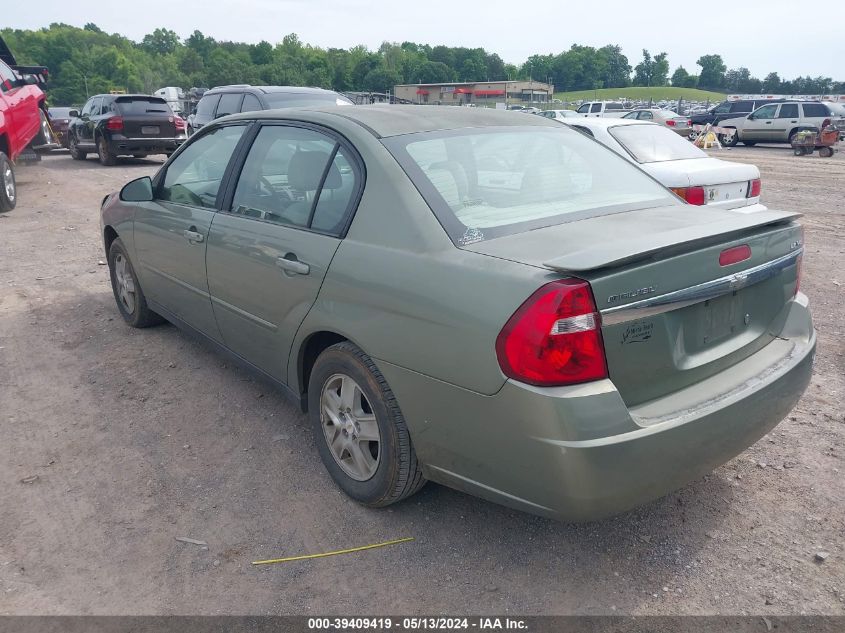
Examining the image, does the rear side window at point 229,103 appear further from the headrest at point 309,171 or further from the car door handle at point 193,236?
the headrest at point 309,171

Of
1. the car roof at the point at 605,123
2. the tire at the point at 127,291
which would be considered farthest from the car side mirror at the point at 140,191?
the car roof at the point at 605,123

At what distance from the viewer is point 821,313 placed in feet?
18.7

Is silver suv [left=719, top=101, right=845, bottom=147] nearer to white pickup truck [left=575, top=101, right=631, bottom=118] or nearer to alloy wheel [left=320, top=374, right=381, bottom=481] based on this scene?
white pickup truck [left=575, top=101, right=631, bottom=118]

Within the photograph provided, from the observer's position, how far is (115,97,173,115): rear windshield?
16.4m

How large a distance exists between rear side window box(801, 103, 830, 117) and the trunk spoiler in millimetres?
26760

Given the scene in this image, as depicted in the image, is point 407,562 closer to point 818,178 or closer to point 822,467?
point 822,467

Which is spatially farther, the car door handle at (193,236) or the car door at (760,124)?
the car door at (760,124)

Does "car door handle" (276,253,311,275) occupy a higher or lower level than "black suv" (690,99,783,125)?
lower

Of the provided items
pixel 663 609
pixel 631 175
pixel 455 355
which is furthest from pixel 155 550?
pixel 631 175

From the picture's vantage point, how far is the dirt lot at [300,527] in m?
2.61

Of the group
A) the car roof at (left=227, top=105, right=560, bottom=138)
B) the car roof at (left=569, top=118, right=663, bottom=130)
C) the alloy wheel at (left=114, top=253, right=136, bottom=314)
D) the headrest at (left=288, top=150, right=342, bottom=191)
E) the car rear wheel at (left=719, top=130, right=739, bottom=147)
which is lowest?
the alloy wheel at (left=114, top=253, right=136, bottom=314)

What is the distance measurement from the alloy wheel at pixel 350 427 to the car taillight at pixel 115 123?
15328 mm

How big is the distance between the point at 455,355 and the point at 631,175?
5.54 feet

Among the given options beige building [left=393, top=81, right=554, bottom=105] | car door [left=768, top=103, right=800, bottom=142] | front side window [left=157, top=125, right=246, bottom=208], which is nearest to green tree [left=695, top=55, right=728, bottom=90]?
beige building [left=393, top=81, right=554, bottom=105]
